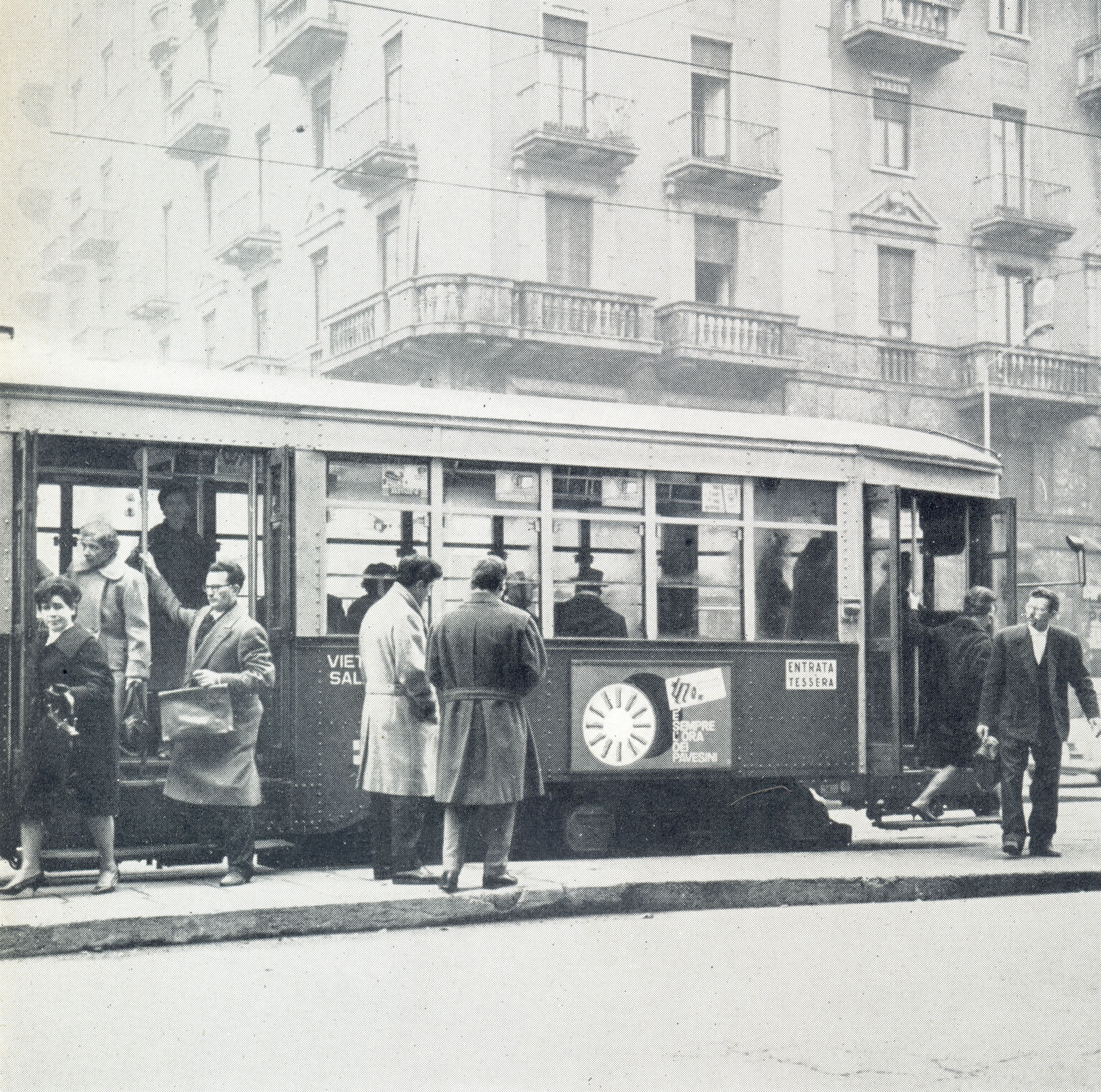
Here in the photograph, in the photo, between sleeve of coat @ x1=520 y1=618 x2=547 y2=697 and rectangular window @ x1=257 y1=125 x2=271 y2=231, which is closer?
sleeve of coat @ x1=520 y1=618 x2=547 y2=697

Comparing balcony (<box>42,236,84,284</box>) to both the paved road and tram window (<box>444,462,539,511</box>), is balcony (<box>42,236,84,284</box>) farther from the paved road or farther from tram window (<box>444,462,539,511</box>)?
the paved road

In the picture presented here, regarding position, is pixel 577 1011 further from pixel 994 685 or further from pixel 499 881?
pixel 994 685

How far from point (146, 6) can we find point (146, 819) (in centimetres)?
2548

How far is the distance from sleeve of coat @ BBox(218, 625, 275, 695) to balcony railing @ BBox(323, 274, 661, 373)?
52.3 feet

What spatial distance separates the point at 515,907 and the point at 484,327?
1717 centimetres

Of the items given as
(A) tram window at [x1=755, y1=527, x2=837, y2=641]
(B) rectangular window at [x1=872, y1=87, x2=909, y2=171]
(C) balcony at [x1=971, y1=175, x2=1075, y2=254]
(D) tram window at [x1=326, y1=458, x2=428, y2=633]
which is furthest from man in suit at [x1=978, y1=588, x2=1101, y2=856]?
(C) balcony at [x1=971, y1=175, x2=1075, y2=254]

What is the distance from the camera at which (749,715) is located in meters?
11.1

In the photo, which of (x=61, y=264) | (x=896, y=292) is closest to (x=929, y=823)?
(x=896, y=292)

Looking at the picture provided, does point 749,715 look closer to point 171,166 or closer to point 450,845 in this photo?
point 450,845

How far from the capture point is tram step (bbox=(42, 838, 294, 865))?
8.95m

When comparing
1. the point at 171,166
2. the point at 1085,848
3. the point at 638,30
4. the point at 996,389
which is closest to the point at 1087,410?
the point at 996,389

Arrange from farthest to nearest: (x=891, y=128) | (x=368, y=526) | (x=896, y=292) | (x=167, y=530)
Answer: (x=896, y=292) < (x=891, y=128) < (x=368, y=526) < (x=167, y=530)

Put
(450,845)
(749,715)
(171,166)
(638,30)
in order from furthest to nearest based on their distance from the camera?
(171,166)
(638,30)
(749,715)
(450,845)

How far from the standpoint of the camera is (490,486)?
1052 centimetres
